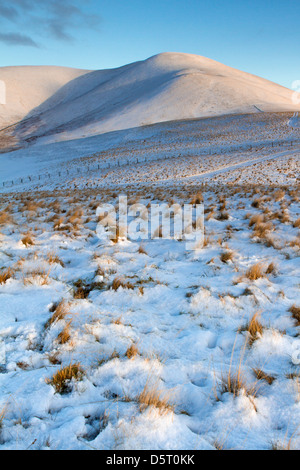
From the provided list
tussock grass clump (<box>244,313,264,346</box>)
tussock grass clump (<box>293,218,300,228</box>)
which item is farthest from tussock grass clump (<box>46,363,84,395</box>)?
tussock grass clump (<box>293,218,300,228</box>)

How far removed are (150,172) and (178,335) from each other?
31818 millimetres

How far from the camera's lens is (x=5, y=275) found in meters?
3.54

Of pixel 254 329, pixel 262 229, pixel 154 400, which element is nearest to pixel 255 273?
pixel 254 329

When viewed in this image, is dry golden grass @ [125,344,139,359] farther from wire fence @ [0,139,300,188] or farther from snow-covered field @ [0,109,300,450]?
wire fence @ [0,139,300,188]

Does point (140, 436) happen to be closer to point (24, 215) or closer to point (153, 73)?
point (24, 215)

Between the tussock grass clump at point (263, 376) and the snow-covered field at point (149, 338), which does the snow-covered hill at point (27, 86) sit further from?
the tussock grass clump at point (263, 376)

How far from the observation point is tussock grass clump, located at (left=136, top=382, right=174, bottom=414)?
1.80 meters

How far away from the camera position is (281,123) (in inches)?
2416

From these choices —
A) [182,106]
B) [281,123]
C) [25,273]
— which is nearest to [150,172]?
[25,273]

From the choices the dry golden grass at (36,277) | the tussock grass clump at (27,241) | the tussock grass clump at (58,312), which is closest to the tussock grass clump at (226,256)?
the tussock grass clump at (58,312)

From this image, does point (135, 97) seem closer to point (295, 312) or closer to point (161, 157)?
point (161, 157)

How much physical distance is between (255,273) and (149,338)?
2.10m

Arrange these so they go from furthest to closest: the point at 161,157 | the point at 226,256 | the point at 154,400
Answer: the point at 161,157 < the point at 226,256 < the point at 154,400
